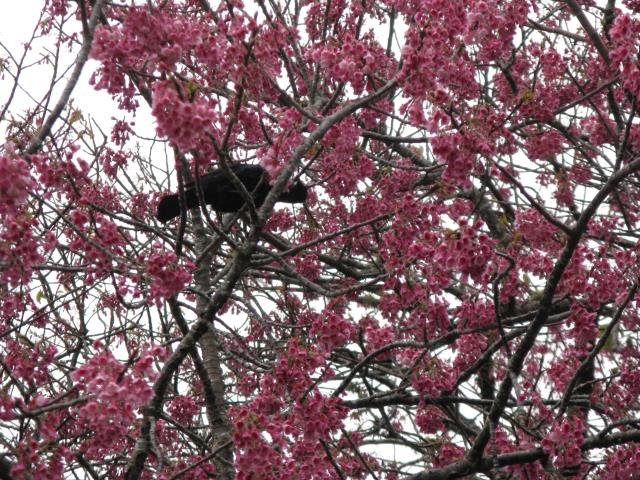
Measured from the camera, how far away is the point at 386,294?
16.8 feet

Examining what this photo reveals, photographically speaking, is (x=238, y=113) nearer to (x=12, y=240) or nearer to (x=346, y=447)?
(x=12, y=240)

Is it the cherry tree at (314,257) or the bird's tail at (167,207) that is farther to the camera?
the bird's tail at (167,207)

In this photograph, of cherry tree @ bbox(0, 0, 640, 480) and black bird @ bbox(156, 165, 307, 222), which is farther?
black bird @ bbox(156, 165, 307, 222)

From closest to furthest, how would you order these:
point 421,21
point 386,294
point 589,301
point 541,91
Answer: point 421,21, point 589,301, point 386,294, point 541,91

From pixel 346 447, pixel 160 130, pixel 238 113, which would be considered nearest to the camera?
pixel 160 130

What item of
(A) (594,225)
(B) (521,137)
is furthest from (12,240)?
(B) (521,137)

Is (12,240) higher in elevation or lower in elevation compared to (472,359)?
lower

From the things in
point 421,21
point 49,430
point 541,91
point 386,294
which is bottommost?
point 49,430

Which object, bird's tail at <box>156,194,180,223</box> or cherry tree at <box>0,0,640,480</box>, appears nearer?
cherry tree at <box>0,0,640,480</box>

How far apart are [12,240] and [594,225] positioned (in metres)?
4.22

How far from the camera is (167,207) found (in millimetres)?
5680

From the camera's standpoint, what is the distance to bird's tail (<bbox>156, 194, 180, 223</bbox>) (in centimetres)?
563

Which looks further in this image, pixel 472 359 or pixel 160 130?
pixel 472 359

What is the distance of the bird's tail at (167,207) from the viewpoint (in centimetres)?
563
